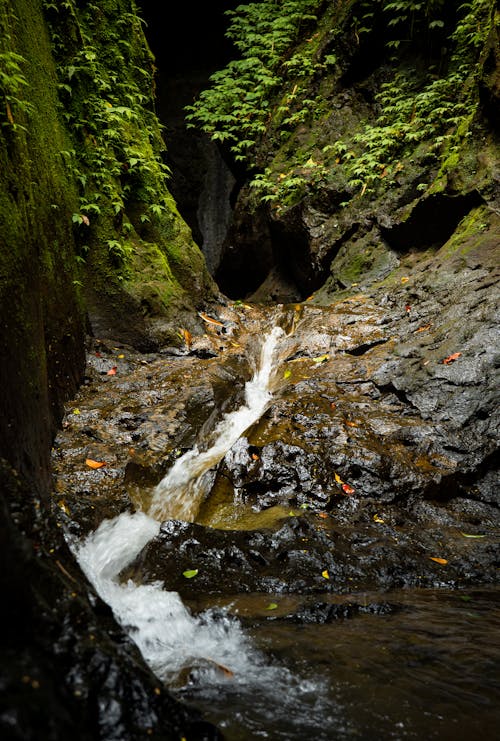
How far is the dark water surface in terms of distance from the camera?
1898mm

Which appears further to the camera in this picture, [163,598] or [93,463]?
[93,463]

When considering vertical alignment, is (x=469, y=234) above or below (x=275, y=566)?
above

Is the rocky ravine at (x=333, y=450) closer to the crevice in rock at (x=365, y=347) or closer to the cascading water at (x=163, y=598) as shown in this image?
the crevice in rock at (x=365, y=347)

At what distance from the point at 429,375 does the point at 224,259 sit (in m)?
9.57

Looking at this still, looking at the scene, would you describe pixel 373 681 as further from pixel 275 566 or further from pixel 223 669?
pixel 275 566

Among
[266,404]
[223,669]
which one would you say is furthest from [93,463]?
[223,669]

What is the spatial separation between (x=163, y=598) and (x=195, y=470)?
186 cm

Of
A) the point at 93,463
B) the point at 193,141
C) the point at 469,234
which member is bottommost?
the point at 93,463

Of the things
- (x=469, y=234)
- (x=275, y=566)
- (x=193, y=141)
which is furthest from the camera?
(x=193, y=141)

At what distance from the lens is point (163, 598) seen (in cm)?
296

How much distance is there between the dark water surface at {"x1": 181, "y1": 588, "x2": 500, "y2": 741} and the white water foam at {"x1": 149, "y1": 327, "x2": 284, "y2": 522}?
Result: 1.64m

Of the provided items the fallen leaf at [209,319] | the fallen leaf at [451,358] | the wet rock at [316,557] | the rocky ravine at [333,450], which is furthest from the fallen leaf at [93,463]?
the fallen leaf at [209,319]

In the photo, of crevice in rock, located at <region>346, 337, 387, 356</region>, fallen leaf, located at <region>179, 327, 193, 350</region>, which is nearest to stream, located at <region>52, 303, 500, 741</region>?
crevice in rock, located at <region>346, 337, 387, 356</region>

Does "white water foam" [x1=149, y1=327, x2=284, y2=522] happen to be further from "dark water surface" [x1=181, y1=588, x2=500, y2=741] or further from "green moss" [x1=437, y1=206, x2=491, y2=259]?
"green moss" [x1=437, y1=206, x2=491, y2=259]
